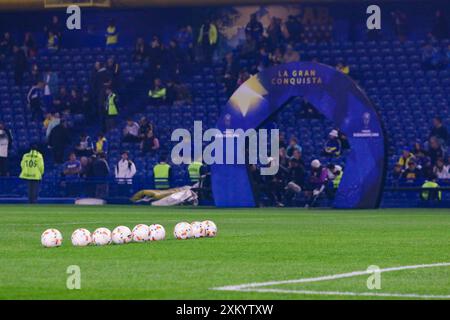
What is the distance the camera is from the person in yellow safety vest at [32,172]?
37.3 meters

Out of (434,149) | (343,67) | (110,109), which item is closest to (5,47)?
(110,109)

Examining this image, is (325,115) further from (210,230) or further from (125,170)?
(210,230)

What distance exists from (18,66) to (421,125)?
14.6 m

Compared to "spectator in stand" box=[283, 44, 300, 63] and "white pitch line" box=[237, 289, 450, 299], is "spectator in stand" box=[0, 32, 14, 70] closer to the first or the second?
"spectator in stand" box=[283, 44, 300, 63]

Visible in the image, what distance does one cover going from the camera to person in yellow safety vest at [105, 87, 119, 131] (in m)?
43.3

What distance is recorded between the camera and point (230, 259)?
47.9 feet

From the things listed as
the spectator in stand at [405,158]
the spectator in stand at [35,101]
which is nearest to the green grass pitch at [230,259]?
the spectator in stand at [405,158]

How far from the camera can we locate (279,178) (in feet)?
115

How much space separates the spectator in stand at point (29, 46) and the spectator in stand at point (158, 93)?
537cm

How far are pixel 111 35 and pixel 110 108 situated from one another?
3.82m

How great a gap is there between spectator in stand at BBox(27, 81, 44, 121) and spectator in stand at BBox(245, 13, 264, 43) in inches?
298

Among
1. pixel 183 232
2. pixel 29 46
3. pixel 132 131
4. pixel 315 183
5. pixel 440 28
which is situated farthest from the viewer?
pixel 29 46

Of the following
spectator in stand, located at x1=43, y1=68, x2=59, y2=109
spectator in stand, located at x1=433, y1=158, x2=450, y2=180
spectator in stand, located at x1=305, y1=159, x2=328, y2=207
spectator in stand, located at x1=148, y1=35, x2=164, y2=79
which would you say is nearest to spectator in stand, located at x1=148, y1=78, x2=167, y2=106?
spectator in stand, located at x1=148, y1=35, x2=164, y2=79
